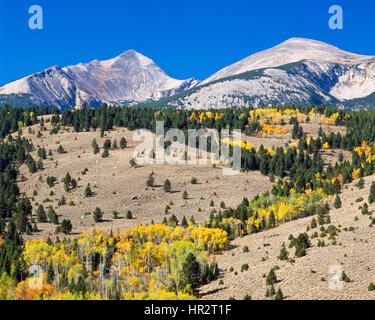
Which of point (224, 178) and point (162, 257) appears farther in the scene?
point (224, 178)

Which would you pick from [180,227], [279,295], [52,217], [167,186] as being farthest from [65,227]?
[279,295]

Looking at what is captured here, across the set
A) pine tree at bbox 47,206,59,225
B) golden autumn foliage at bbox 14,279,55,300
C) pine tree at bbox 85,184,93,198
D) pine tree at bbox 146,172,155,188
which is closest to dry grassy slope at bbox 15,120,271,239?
pine tree at bbox 47,206,59,225

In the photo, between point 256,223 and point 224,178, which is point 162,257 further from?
point 224,178

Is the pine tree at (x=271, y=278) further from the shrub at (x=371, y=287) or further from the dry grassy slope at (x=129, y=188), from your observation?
the dry grassy slope at (x=129, y=188)

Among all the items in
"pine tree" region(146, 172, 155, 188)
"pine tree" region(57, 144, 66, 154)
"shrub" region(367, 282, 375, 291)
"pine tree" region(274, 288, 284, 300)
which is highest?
"pine tree" region(57, 144, 66, 154)

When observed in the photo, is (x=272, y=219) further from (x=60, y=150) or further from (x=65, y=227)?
(x=60, y=150)

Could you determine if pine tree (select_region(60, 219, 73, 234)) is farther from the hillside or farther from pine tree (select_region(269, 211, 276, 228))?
pine tree (select_region(269, 211, 276, 228))
